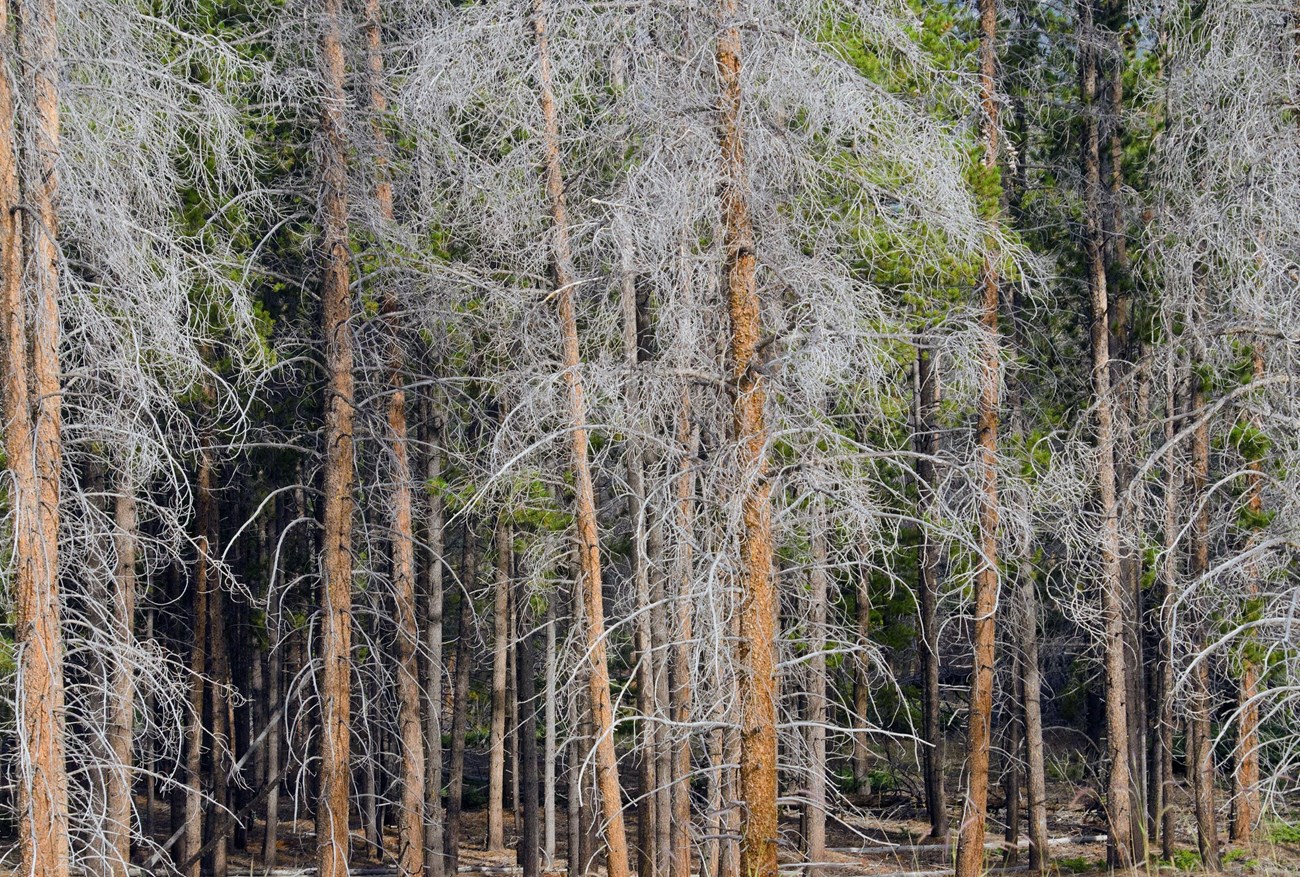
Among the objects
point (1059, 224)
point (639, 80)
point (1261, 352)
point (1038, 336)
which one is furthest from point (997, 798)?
point (639, 80)

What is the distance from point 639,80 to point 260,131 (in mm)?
8040

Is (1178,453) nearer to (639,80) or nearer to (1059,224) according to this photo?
(1059,224)

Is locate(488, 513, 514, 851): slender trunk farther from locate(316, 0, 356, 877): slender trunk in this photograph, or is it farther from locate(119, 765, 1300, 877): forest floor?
locate(316, 0, 356, 877): slender trunk

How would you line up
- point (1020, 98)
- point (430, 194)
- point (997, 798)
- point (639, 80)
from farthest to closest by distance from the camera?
point (997, 798)
point (1020, 98)
point (430, 194)
point (639, 80)

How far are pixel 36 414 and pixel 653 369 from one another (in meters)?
4.14

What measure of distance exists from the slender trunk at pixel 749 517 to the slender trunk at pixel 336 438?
5850 millimetres

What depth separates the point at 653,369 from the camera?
25.6 ft

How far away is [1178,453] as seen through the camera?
13.8 metres

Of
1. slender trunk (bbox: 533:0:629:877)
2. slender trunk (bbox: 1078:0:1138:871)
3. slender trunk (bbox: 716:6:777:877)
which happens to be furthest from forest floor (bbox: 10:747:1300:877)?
slender trunk (bbox: 716:6:777:877)

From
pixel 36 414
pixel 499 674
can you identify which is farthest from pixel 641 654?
pixel 499 674

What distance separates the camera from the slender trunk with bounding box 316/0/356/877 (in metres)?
12.6

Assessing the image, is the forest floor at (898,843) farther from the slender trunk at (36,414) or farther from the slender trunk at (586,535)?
the slender trunk at (36,414)

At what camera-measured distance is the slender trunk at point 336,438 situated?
12633 mm

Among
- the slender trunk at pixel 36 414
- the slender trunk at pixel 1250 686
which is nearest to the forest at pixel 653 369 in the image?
the slender trunk at pixel 36 414
